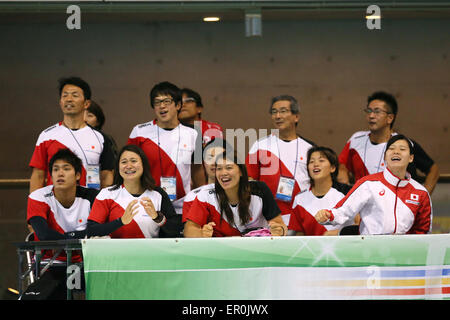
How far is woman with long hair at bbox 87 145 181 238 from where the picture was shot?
4949 millimetres

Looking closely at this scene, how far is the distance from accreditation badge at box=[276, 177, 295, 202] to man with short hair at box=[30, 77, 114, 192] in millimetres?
1245

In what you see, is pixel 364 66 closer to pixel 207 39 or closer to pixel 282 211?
pixel 207 39

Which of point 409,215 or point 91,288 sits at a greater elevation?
point 409,215

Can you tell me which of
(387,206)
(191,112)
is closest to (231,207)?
(387,206)

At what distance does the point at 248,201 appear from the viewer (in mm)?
5109

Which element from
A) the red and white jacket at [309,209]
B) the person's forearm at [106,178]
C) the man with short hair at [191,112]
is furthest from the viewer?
the man with short hair at [191,112]

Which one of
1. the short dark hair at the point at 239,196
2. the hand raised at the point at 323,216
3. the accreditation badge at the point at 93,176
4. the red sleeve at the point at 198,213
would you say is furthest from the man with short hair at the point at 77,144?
the hand raised at the point at 323,216

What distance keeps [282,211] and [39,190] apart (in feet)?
5.76

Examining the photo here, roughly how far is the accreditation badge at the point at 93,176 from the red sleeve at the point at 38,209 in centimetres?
51

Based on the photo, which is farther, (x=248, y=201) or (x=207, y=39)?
(x=207, y=39)

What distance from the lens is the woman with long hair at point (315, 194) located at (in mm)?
5410

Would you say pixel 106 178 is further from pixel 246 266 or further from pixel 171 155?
pixel 246 266

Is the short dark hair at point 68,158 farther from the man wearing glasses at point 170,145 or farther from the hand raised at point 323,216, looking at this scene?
the hand raised at point 323,216
